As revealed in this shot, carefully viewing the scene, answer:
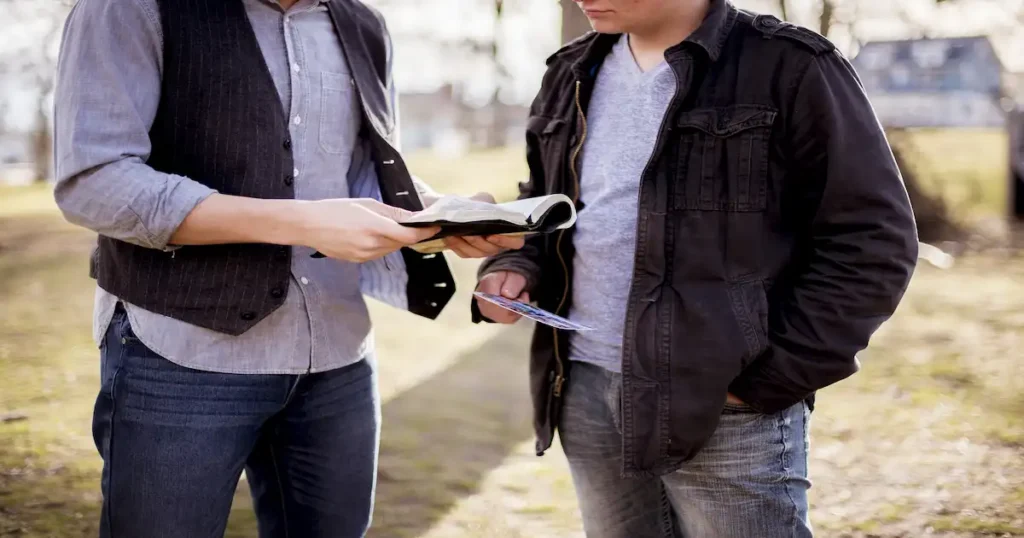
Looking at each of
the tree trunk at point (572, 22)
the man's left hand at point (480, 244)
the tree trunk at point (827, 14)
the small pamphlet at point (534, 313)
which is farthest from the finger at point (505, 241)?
the tree trunk at point (827, 14)

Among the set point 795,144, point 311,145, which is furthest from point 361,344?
point 795,144

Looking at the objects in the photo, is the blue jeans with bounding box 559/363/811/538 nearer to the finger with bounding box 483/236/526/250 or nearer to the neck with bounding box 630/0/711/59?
the finger with bounding box 483/236/526/250

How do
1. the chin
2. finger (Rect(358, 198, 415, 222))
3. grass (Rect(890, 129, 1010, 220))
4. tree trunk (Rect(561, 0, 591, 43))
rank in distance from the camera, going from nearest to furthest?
finger (Rect(358, 198, 415, 222)) < the chin < tree trunk (Rect(561, 0, 591, 43)) < grass (Rect(890, 129, 1010, 220))

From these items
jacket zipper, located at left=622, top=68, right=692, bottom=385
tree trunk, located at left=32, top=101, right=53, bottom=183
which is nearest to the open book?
jacket zipper, located at left=622, top=68, right=692, bottom=385

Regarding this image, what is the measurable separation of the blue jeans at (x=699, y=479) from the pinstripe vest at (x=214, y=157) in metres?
0.76

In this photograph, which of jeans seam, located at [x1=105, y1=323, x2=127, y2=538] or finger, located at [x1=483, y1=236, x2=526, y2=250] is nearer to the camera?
jeans seam, located at [x1=105, y1=323, x2=127, y2=538]

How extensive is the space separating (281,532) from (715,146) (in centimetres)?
132

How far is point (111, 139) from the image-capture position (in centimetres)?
159

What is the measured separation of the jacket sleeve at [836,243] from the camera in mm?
1742

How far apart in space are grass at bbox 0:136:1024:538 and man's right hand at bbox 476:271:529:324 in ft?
6.99

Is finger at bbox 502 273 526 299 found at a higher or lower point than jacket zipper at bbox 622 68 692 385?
lower

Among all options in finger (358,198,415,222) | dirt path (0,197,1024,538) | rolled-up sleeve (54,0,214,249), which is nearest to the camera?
rolled-up sleeve (54,0,214,249)

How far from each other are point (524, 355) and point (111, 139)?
17.9 ft

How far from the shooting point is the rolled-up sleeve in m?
1.59
